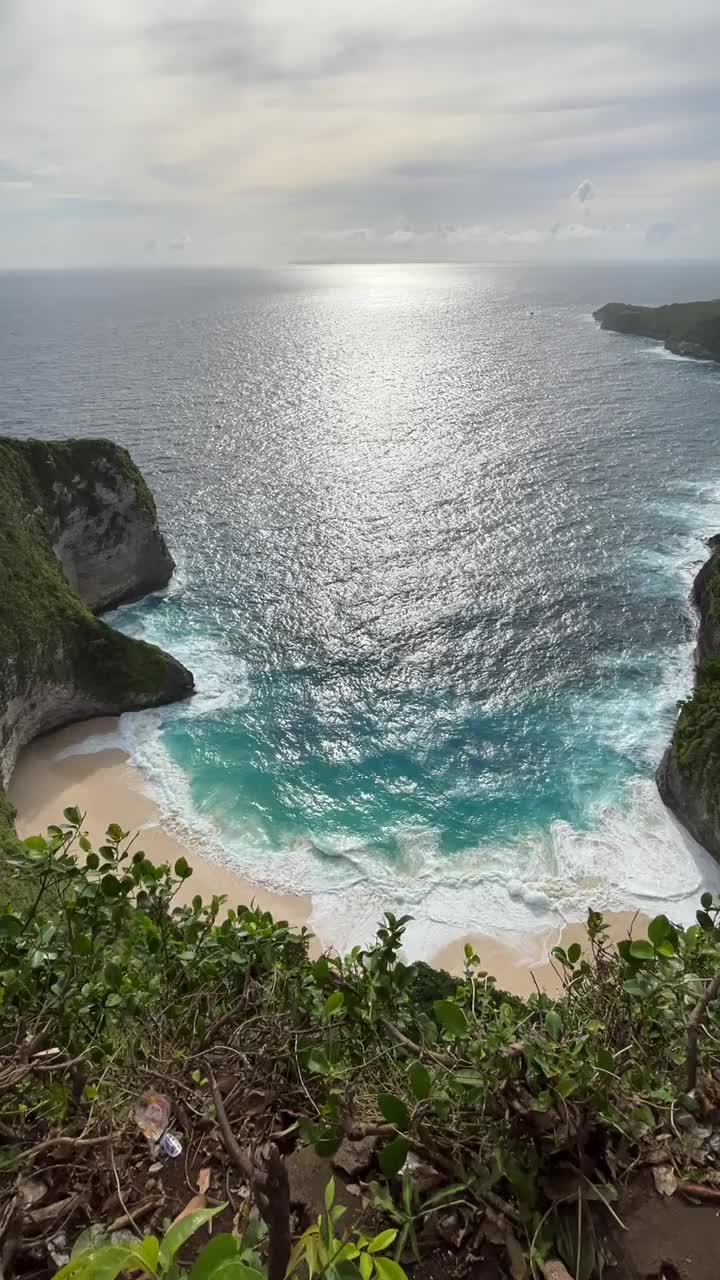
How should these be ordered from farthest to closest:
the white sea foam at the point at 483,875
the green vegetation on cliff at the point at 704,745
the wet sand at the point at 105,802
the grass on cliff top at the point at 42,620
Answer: the grass on cliff top at the point at 42,620 < the green vegetation on cliff at the point at 704,745 < the wet sand at the point at 105,802 < the white sea foam at the point at 483,875

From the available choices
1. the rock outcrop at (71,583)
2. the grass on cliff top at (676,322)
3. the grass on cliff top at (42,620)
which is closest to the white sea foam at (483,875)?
the rock outcrop at (71,583)

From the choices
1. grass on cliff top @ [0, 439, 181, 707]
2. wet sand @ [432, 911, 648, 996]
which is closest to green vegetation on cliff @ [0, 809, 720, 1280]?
wet sand @ [432, 911, 648, 996]

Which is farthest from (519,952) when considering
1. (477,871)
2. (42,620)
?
(42,620)

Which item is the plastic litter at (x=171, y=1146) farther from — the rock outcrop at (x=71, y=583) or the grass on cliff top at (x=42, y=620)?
the grass on cliff top at (x=42, y=620)

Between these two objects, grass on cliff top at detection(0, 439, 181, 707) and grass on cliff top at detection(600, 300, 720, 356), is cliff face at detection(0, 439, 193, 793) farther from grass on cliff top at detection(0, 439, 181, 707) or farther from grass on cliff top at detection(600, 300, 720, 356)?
grass on cliff top at detection(600, 300, 720, 356)

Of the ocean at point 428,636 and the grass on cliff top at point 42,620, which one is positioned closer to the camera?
the ocean at point 428,636

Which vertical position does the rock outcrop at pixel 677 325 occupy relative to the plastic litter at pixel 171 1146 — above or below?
above

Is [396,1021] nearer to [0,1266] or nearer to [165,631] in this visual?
[0,1266]

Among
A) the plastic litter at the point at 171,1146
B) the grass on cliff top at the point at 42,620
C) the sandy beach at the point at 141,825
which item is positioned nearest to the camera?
the plastic litter at the point at 171,1146

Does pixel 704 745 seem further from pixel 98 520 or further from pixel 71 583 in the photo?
pixel 98 520
